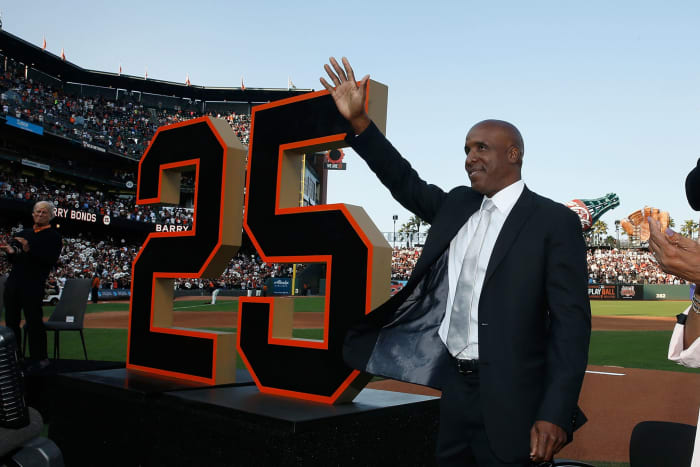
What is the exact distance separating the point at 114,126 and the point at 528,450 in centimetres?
5199

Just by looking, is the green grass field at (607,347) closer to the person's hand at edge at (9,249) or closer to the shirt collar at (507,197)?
the person's hand at edge at (9,249)

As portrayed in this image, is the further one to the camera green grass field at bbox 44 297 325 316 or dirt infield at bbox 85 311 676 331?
green grass field at bbox 44 297 325 316

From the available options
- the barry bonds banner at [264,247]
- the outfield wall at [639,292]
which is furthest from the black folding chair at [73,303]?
the outfield wall at [639,292]

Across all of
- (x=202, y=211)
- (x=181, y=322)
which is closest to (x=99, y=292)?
(x=181, y=322)

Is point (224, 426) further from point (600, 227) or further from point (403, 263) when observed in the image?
point (600, 227)

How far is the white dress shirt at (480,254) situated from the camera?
2289mm

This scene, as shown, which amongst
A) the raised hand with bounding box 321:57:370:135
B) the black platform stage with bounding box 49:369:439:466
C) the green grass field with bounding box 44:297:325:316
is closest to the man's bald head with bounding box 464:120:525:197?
the raised hand with bounding box 321:57:370:135

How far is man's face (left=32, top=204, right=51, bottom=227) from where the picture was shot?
658cm

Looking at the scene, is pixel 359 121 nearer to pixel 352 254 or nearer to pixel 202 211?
pixel 352 254

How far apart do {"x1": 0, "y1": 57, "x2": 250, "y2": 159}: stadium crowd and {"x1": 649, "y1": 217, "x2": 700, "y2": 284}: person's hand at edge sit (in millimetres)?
40978

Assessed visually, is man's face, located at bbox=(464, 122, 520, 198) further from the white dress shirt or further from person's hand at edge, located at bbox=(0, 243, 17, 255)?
person's hand at edge, located at bbox=(0, 243, 17, 255)

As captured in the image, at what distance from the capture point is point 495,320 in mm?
2189

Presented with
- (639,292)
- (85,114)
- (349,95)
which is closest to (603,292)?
(639,292)

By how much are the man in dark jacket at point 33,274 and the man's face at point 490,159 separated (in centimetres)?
540
